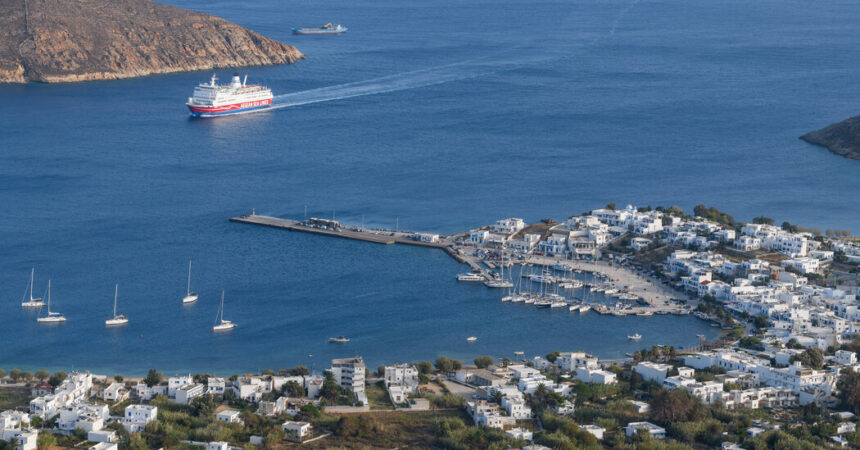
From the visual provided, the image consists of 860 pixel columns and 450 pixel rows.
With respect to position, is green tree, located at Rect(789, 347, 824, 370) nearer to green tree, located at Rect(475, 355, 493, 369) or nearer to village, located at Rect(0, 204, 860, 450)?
village, located at Rect(0, 204, 860, 450)

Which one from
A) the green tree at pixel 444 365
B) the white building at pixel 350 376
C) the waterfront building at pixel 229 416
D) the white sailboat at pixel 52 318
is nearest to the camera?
the waterfront building at pixel 229 416

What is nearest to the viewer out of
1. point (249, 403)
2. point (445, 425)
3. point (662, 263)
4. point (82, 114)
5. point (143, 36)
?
point (445, 425)

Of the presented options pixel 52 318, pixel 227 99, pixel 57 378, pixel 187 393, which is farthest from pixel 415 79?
pixel 187 393

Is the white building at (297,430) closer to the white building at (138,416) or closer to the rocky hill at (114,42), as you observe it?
the white building at (138,416)

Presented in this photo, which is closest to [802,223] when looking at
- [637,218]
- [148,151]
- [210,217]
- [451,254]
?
[637,218]

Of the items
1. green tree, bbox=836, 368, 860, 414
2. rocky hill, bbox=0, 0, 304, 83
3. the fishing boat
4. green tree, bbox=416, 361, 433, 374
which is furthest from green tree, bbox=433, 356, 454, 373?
rocky hill, bbox=0, 0, 304, 83

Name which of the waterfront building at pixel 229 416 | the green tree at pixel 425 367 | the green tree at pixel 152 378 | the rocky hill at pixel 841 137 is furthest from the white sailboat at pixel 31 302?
the rocky hill at pixel 841 137

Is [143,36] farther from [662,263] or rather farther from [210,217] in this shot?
[662,263]
